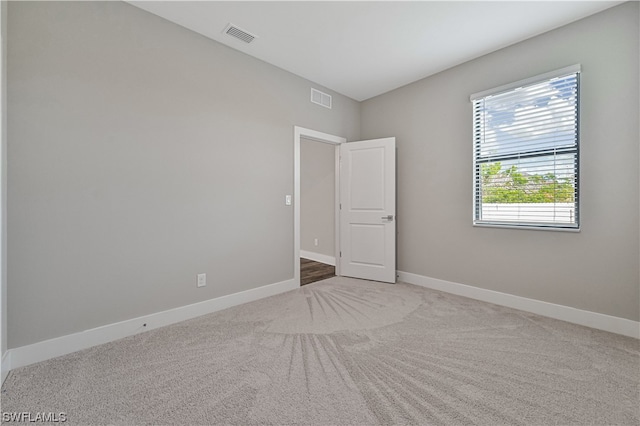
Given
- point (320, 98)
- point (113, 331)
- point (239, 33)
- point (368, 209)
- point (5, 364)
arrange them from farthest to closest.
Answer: point (368, 209)
point (320, 98)
point (239, 33)
point (113, 331)
point (5, 364)

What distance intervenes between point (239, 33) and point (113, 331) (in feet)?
9.67

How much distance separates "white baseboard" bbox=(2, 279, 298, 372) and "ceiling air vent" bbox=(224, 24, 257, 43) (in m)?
2.70

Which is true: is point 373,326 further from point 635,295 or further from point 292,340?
point 635,295

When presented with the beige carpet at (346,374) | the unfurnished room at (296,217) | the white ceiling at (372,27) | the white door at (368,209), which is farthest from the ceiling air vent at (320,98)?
the beige carpet at (346,374)

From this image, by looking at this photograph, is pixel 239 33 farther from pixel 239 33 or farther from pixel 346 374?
pixel 346 374

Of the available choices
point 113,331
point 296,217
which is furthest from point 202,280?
point 296,217

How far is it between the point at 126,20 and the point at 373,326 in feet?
11.2

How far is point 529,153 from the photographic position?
287 centimetres

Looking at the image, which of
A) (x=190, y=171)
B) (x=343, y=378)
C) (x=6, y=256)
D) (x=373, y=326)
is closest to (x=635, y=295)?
(x=373, y=326)

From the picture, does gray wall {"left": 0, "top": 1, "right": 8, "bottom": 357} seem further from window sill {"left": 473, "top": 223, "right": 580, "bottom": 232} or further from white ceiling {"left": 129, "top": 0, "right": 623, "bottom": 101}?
window sill {"left": 473, "top": 223, "right": 580, "bottom": 232}

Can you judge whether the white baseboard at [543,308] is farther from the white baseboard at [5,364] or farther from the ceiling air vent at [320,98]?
the white baseboard at [5,364]

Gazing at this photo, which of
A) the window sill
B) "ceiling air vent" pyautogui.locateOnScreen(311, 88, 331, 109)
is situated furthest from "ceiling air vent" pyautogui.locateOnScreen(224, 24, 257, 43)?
the window sill

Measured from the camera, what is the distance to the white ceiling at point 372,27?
7.82 ft

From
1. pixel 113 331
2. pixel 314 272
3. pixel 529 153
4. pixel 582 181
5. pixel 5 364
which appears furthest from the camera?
pixel 314 272
